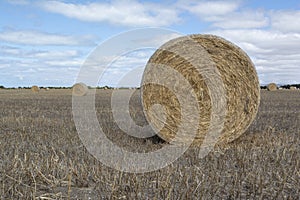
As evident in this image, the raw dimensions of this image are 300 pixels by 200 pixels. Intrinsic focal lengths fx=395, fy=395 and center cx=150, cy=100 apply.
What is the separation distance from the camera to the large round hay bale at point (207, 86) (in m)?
6.18

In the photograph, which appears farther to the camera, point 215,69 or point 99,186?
point 215,69

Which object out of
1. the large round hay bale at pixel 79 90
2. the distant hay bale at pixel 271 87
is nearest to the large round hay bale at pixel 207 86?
the large round hay bale at pixel 79 90

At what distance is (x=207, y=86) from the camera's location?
6.42m

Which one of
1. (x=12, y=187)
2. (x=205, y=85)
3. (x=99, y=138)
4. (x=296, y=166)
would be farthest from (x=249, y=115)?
(x=12, y=187)

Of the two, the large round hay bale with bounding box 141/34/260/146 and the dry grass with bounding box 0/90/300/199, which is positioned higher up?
the large round hay bale with bounding box 141/34/260/146

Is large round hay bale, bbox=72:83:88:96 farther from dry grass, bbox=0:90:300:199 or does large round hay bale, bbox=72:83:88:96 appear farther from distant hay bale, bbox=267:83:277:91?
dry grass, bbox=0:90:300:199

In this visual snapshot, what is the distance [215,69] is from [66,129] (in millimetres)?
2951

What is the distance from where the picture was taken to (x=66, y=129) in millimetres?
7309

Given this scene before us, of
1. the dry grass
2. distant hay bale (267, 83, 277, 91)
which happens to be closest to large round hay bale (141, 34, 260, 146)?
the dry grass

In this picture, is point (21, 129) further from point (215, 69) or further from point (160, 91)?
point (215, 69)

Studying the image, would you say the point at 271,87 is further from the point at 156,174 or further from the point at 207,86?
the point at 156,174

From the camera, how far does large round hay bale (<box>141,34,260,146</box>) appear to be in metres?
6.18

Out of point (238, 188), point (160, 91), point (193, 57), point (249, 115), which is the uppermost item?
point (193, 57)

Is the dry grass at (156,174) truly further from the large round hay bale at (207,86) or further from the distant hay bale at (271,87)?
the distant hay bale at (271,87)
